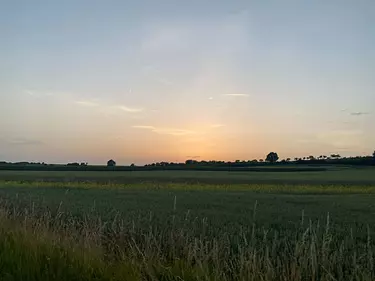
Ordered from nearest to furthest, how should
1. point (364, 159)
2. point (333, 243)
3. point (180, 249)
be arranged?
point (180, 249) < point (333, 243) < point (364, 159)

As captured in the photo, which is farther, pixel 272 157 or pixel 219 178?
pixel 272 157

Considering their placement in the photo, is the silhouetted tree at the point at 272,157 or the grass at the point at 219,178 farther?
the silhouetted tree at the point at 272,157

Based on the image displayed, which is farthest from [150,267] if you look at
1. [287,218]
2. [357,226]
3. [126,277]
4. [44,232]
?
[287,218]

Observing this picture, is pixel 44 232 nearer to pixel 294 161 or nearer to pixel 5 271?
pixel 5 271

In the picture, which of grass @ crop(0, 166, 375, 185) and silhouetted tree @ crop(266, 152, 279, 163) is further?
silhouetted tree @ crop(266, 152, 279, 163)

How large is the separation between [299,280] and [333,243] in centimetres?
666

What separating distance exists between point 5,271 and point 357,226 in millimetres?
13639

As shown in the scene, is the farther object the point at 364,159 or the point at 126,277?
the point at 364,159

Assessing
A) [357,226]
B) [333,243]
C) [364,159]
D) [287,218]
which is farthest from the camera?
[364,159]

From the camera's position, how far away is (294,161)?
15912 cm

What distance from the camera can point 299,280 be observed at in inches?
250

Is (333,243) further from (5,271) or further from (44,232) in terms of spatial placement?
(5,271)

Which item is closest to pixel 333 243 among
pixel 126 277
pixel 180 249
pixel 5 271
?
pixel 180 249

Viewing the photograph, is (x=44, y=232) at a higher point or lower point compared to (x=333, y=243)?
higher
